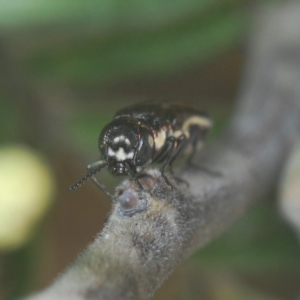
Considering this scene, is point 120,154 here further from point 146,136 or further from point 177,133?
point 177,133

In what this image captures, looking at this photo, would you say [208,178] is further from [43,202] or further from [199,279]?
[43,202]

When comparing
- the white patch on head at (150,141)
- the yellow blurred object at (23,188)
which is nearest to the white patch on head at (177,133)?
the white patch on head at (150,141)

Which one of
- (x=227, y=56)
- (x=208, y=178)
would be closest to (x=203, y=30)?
(x=227, y=56)

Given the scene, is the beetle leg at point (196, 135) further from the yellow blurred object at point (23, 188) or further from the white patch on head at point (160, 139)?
the yellow blurred object at point (23, 188)

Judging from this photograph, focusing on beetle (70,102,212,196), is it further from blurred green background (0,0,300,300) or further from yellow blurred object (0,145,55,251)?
yellow blurred object (0,145,55,251)

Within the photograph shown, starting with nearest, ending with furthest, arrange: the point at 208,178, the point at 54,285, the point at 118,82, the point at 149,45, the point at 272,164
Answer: the point at 54,285 < the point at 208,178 < the point at 272,164 < the point at 149,45 < the point at 118,82

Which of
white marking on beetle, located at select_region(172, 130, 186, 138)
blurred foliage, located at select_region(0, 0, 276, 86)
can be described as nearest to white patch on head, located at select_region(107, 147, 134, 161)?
white marking on beetle, located at select_region(172, 130, 186, 138)
